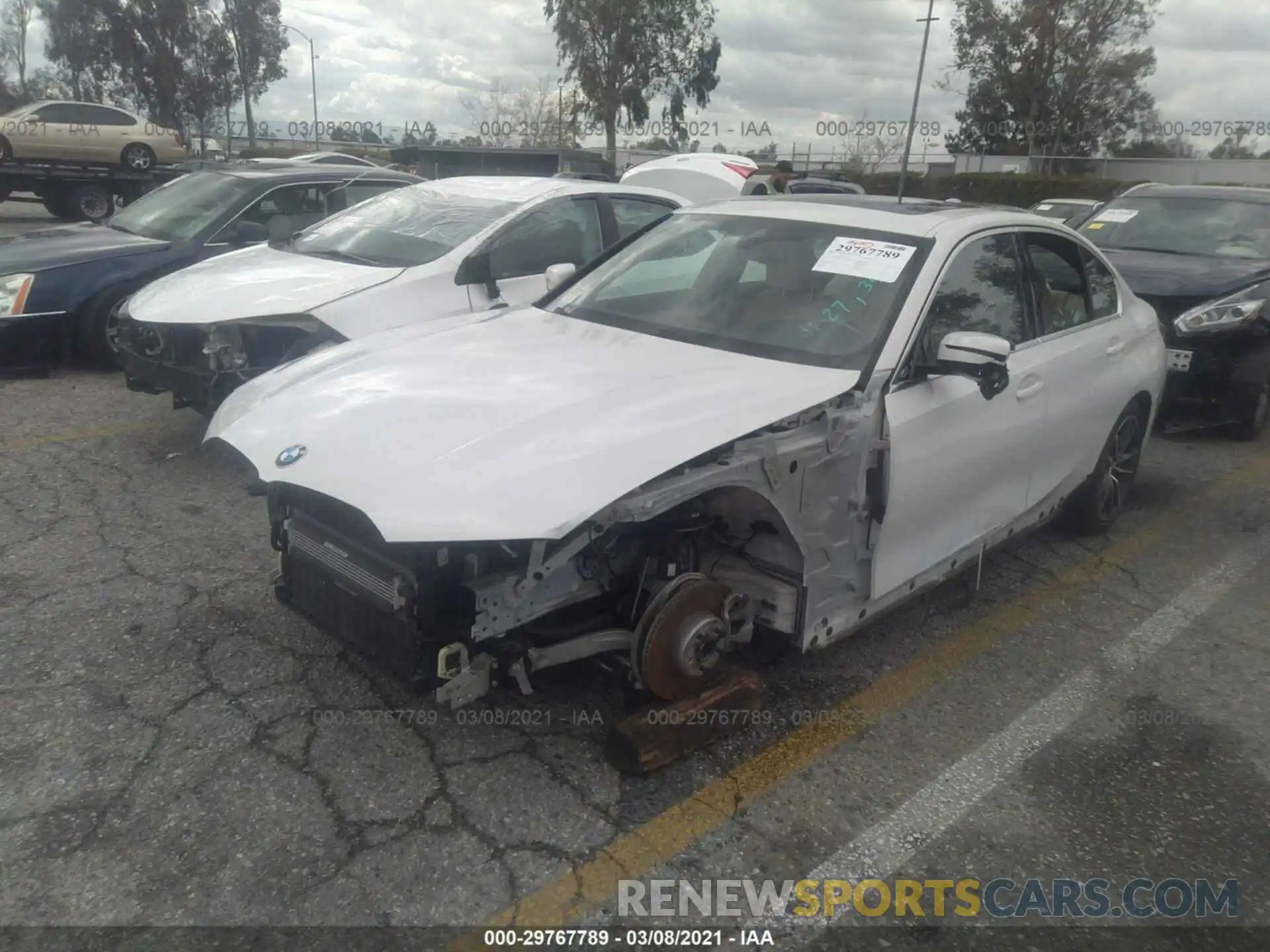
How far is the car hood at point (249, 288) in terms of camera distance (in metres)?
5.29

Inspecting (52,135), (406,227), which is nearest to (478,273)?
(406,227)

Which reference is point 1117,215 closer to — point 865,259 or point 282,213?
point 865,259

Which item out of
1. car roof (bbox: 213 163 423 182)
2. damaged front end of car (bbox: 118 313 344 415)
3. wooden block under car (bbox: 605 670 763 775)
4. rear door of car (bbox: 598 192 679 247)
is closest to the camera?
wooden block under car (bbox: 605 670 763 775)

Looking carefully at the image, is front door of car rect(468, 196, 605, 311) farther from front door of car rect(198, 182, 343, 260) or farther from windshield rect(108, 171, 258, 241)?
windshield rect(108, 171, 258, 241)

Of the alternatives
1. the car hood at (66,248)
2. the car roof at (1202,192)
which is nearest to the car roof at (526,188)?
the car hood at (66,248)

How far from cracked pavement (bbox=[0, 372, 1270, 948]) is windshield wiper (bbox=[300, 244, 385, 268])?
200 centimetres

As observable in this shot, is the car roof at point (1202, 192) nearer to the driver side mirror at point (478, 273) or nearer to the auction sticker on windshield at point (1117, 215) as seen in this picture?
the auction sticker on windshield at point (1117, 215)

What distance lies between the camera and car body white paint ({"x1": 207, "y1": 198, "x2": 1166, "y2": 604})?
8.43 ft

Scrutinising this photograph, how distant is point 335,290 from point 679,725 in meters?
3.53

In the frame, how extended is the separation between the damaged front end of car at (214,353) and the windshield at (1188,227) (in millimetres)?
6213

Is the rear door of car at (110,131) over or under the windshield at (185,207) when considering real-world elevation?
over

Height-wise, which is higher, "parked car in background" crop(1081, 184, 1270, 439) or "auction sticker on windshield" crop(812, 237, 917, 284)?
"auction sticker on windshield" crop(812, 237, 917, 284)

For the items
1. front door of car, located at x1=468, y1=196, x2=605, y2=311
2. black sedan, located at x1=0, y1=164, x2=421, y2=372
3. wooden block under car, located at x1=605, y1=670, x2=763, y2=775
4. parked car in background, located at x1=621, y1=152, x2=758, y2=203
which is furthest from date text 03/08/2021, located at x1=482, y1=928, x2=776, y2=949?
parked car in background, located at x1=621, y1=152, x2=758, y2=203

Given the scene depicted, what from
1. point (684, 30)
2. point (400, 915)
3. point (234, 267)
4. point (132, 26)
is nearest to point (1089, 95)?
point (684, 30)
